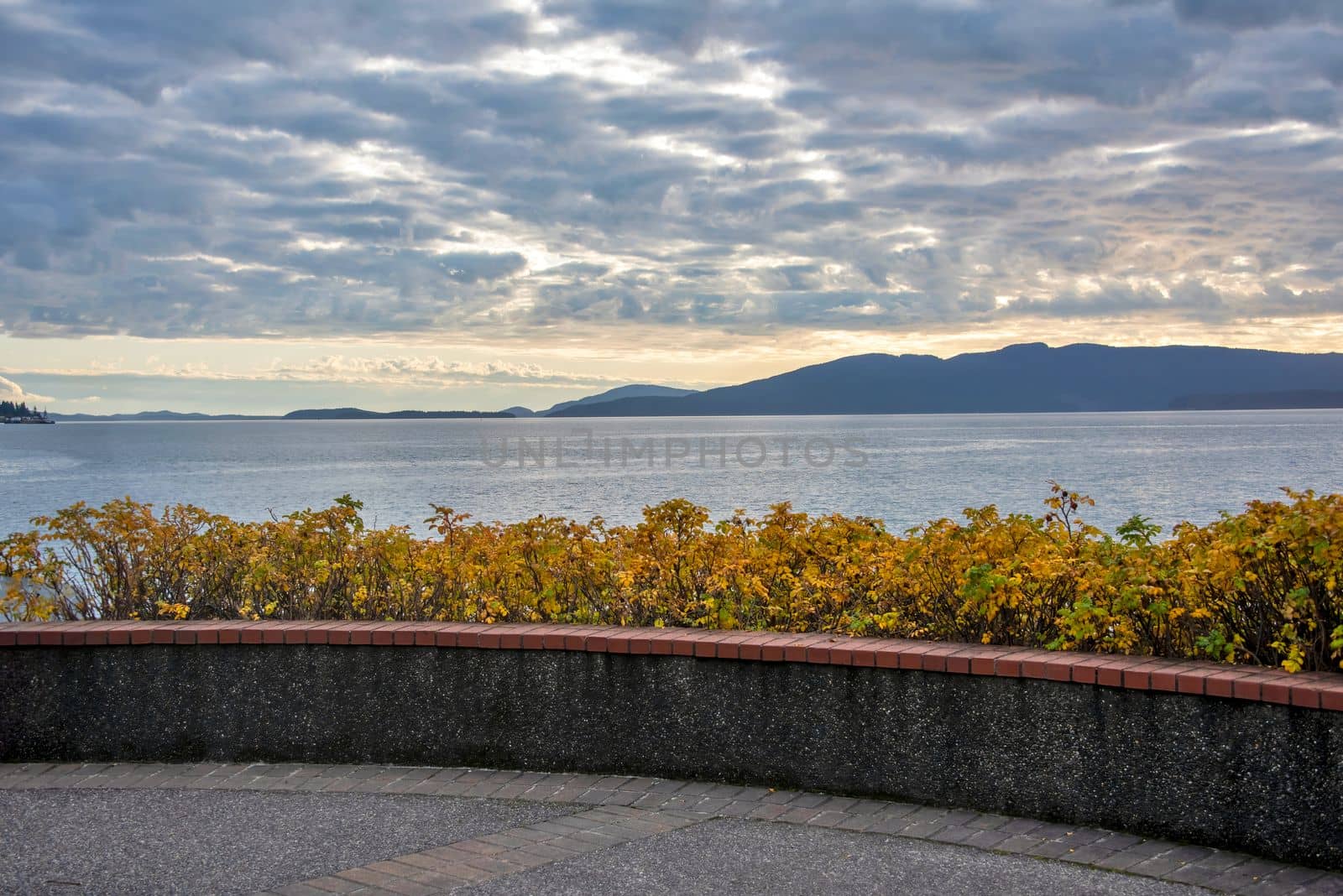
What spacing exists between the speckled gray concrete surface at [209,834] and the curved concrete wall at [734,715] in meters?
0.54

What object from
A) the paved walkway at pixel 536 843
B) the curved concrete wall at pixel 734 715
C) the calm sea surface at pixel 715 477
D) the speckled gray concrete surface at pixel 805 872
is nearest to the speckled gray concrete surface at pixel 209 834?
the paved walkway at pixel 536 843

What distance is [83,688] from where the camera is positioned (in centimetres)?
625

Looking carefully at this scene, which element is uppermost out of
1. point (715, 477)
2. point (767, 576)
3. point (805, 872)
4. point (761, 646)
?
point (767, 576)

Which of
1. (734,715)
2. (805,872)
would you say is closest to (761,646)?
(734,715)

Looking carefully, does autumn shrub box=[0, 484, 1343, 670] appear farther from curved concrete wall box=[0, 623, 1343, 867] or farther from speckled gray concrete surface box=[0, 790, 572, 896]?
speckled gray concrete surface box=[0, 790, 572, 896]

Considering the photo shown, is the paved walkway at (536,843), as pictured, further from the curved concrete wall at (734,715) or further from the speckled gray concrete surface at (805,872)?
the curved concrete wall at (734,715)

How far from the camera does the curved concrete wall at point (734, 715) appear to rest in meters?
4.78

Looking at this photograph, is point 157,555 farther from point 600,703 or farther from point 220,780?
point 600,703

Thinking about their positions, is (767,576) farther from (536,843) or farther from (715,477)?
(715,477)

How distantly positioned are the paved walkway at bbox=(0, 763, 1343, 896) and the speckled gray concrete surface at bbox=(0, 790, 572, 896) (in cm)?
1

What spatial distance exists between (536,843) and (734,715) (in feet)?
4.13

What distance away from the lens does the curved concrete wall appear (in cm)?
478

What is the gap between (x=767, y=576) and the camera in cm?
694

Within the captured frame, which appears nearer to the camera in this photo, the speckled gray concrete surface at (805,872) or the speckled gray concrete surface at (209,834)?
the speckled gray concrete surface at (805,872)
